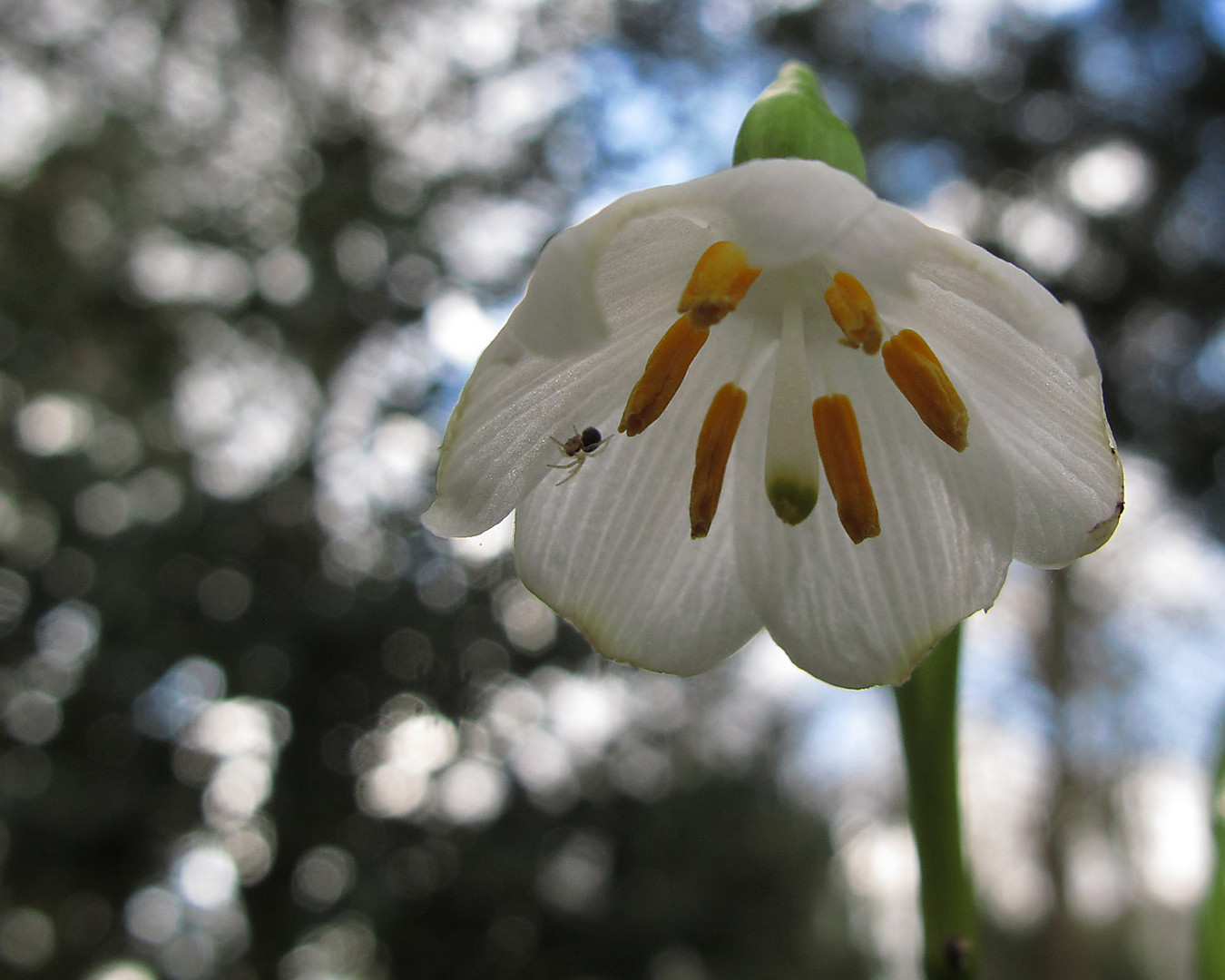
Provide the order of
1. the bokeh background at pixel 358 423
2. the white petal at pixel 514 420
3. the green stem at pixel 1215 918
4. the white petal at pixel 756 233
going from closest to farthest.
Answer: the white petal at pixel 756 233, the white petal at pixel 514 420, the green stem at pixel 1215 918, the bokeh background at pixel 358 423

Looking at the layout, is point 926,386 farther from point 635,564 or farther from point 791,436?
point 635,564

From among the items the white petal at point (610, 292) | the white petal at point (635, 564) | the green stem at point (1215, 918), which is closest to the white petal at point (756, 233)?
the white petal at point (610, 292)

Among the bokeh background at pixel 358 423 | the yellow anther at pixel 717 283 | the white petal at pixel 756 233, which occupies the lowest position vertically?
the bokeh background at pixel 358 423

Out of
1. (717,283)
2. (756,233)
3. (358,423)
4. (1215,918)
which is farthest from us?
(358,423)

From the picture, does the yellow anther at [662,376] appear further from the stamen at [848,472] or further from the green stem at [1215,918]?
the green stem at [1215,918]

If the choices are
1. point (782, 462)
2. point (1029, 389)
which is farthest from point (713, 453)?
point (1029, 389)

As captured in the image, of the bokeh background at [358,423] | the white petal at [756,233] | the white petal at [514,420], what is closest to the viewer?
the white petal at [756,233]

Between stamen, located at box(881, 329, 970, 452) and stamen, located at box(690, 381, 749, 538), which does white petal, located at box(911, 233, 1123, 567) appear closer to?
stamen, located at box(881, 329, 970, 452)

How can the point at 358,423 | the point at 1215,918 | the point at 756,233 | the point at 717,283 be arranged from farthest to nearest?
the point at 358,423, the point at 1215,918, the point at 717,283, the point at 756,233

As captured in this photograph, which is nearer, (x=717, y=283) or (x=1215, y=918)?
(x=717, y=283)
